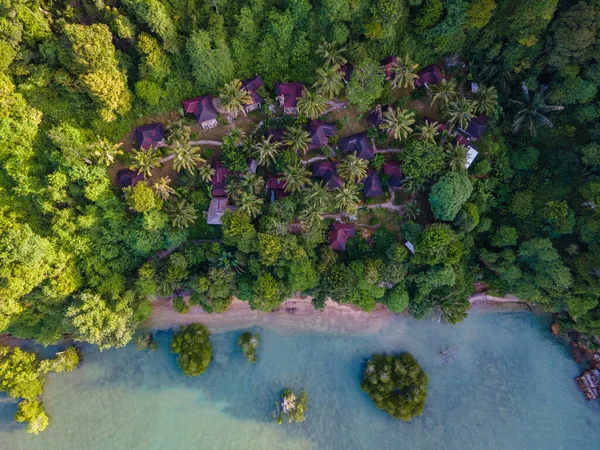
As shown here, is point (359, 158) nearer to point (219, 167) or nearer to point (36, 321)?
point (219, 167)

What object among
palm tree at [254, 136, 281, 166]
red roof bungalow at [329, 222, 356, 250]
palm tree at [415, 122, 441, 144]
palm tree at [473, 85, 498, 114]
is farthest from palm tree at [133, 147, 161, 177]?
palm tree at [473, 85, 498, 114]

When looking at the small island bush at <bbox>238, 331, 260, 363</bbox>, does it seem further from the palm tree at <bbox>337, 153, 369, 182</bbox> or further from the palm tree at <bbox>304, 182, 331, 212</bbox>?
the palm tree at <bbox>337, 153, 369, 182</bbox>

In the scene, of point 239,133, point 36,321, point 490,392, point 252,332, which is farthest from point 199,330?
point 490,392

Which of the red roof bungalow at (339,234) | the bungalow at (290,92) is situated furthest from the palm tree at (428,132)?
the bungalow at (290,92)

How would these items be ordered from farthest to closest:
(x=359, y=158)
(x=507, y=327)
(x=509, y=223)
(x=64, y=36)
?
(x=507, y=327) < (x=509, y=223) < (x=359, y=158) < (x=64, y=36)

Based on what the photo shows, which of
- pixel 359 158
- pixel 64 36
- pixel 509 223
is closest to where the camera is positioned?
pixel 64 36

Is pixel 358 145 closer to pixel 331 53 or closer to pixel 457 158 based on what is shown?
pixel 331 53
